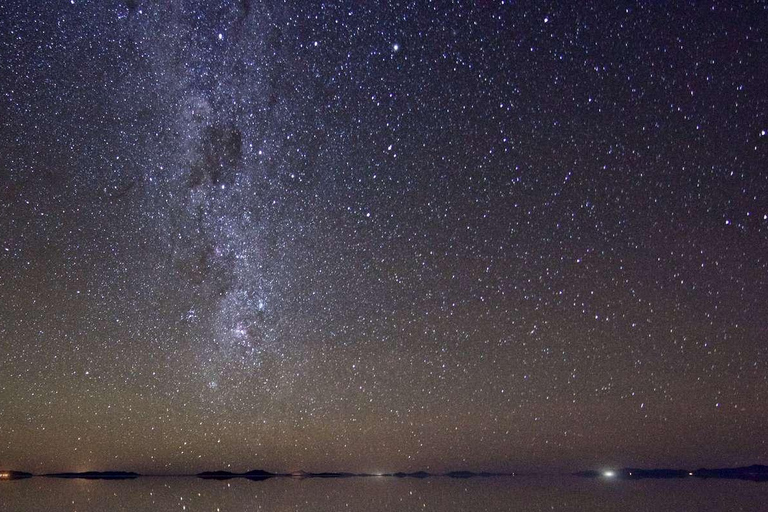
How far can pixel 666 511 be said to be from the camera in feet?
34.8

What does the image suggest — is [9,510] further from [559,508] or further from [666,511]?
[666,511]

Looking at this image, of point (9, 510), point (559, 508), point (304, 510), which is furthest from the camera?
point (559, 508)

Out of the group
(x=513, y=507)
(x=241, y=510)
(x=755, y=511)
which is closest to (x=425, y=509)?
(x=513, y=507)

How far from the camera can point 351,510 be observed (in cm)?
1040

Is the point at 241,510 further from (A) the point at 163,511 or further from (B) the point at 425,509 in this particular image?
(B) the point at 425,509

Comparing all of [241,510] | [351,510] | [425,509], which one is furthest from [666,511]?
[241,510]

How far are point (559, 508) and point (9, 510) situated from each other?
844cm

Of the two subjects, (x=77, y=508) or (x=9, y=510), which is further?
(x=77, y=508)

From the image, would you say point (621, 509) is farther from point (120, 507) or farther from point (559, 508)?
point (120, 507)

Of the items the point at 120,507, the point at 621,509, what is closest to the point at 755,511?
the point at 621,509

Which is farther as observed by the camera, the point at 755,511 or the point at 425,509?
the point at 425,509

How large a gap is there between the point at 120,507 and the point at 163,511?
1.24 m

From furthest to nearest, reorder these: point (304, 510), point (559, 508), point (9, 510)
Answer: point (559, 508) → point (304, 510) → point (9, 510)

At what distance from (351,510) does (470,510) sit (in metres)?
1.91
